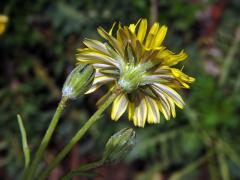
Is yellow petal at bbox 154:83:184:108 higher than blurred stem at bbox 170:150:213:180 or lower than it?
higher

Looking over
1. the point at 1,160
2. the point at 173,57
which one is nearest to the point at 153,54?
the point at 173,57

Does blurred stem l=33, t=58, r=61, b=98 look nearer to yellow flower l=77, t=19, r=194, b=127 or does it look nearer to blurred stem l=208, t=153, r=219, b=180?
blurred stem l=208, t=153, r=219, b=180

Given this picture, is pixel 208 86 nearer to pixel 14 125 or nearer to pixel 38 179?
pixel 14 125

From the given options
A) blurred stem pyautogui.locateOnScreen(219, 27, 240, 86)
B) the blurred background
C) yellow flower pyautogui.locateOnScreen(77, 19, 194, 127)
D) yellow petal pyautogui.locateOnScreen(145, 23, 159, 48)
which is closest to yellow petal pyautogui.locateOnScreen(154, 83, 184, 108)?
yellow flower pyautogui.locateOnScreen(77, 19, 194, 127)

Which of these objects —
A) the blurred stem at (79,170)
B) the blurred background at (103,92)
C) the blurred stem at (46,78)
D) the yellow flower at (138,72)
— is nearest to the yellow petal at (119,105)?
the yellow flower at (138,72)

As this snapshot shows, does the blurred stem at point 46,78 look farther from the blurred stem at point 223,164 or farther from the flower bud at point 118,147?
the flower bud at point 118,147
